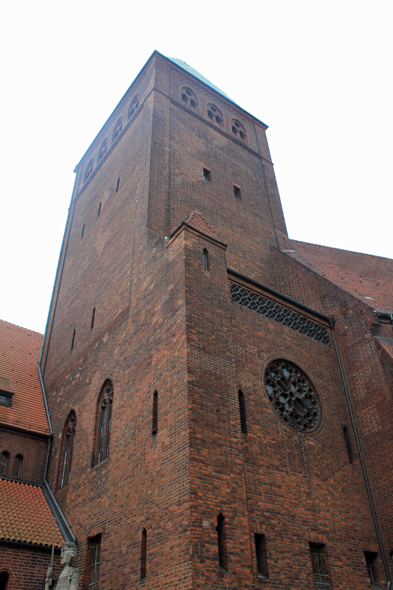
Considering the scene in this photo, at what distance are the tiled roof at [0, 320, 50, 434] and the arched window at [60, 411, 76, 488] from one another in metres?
1.03

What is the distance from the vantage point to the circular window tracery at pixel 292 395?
35.8 feet

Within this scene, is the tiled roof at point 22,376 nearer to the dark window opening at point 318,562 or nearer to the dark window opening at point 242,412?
the dark window opening at point 242,412

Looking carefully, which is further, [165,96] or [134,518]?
[165,96]

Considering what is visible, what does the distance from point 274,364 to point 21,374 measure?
9.29 meters

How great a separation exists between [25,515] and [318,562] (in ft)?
21.4

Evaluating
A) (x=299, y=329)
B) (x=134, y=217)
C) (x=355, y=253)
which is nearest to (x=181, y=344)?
(x=299, y=329)

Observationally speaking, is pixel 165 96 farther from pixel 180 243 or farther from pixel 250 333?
pixel 250 333

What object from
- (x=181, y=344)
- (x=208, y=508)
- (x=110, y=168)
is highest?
(x=110, y=168)

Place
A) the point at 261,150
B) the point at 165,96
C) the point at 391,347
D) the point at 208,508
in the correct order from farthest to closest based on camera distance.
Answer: the point at 261,150 < the point at 165,96 < the point at 391,347 < the point at 208,508

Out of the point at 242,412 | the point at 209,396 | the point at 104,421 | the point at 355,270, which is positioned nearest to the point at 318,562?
the point at 242,412

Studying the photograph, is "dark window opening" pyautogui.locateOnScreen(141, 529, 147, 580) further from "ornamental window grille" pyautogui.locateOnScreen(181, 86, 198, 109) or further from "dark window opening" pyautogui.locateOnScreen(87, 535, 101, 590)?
"ornamental window grille" pyautogui.locateOnScreen(181, 86, 198, 109)

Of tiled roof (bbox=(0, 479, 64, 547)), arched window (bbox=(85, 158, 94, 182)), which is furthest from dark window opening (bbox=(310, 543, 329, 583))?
arched window (bbox=(85, 158, 94, 182))

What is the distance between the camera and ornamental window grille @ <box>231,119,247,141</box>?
2142 cm

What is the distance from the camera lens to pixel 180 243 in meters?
10.9
